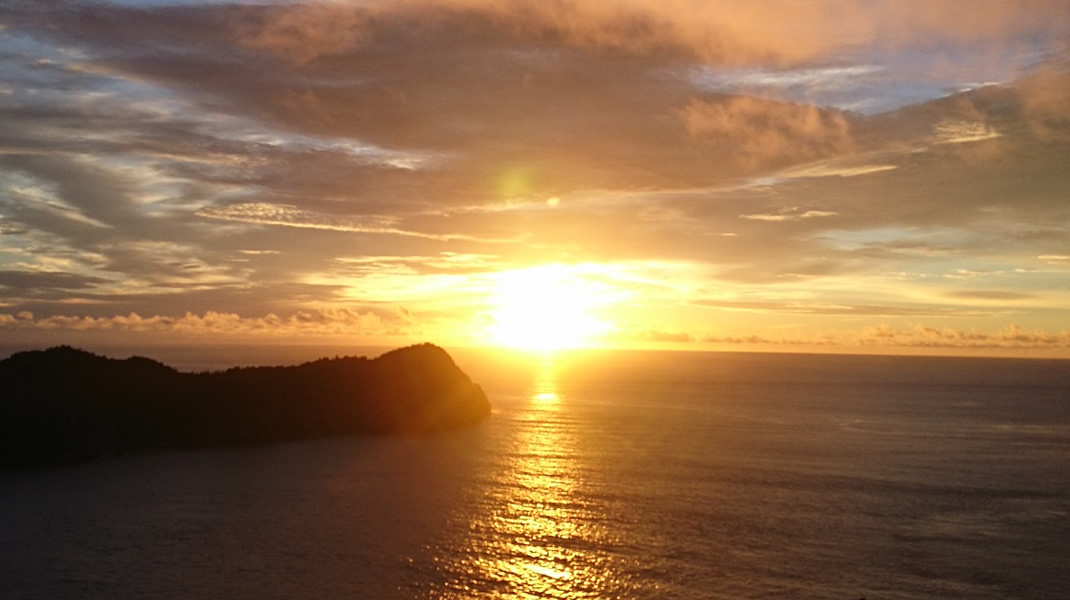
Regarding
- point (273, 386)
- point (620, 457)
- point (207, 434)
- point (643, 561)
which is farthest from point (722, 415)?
point (643, 561)

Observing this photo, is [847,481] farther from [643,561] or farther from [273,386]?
[273,386]

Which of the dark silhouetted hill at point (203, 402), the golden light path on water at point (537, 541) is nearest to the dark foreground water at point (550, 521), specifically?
the golden light path on water at point (537, 541)

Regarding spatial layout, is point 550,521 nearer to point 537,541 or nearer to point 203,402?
point 537,541

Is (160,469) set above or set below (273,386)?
below

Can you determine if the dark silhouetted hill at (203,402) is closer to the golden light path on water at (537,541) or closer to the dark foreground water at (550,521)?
the dark foreground water at (550,521)

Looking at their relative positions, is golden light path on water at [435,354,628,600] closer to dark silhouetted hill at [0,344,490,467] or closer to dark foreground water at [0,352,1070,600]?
dark foreground water at [0,352,1070,600]
